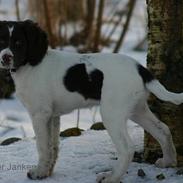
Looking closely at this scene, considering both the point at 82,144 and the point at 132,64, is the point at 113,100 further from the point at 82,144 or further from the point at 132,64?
the point at 82,144

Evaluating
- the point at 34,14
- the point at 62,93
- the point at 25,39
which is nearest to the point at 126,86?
the point at 62,93

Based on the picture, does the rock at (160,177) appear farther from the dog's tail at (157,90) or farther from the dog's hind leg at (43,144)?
the dog's hind leg at (43,144)

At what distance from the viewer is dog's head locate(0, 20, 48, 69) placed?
3801 millimetres

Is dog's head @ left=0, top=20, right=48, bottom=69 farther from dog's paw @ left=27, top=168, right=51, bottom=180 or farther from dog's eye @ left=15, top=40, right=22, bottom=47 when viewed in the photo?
dog's paw @ left=27, top=168, right=51, bottom=180

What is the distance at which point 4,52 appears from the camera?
377 centimetres

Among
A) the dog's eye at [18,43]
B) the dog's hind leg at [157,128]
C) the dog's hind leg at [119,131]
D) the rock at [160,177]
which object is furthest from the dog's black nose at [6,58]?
the rock at [160,177]

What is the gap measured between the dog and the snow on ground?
0.17 m

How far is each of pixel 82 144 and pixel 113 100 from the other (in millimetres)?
1376

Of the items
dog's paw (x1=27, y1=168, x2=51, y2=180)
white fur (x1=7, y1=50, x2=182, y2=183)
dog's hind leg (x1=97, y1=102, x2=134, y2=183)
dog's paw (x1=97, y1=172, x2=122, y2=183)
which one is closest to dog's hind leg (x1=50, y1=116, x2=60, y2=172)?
white fur (x1=7, y1=50, x2=182, y2=183)

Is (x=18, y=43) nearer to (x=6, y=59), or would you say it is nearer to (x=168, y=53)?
(x=6, y=59)

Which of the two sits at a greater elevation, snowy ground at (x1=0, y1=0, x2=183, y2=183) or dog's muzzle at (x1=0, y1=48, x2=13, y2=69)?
dog's muzzle at (x1=0, y1=48, x2=13, y2=69)

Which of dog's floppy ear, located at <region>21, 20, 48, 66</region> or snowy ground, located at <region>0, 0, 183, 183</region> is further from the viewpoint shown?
snowy ground, located at <region>0, 0, 183, 183</region>

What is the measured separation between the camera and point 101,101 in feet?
Answer: 12.3

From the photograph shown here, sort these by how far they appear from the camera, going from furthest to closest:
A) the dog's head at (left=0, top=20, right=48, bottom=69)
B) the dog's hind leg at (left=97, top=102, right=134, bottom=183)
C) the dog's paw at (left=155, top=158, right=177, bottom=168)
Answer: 1. the dog's paw at (left=155, top=158, right=177, bottom=168)
2. the dog's head at (left=0, top=20, right=48, bottom=69)
3. the dog's hind leg at (left=97, top=102, right=134, bottom=183)
